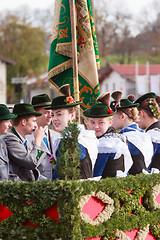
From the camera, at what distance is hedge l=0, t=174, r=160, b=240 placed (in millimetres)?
3365

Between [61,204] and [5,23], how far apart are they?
58.0 meters

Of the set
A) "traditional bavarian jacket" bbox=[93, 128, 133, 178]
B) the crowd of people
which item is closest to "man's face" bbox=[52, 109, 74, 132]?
the crowd of people

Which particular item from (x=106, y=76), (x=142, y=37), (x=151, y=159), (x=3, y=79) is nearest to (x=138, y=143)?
(x=151, y=159)

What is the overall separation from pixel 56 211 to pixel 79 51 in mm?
3282

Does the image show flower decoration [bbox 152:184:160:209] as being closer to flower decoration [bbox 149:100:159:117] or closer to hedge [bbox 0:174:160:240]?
hedge [bbox 0:174:160:240]

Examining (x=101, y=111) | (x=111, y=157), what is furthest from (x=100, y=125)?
(x=111, y=157)

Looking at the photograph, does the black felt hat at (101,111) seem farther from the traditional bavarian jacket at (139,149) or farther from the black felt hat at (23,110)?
the black felt hat at (23,110)

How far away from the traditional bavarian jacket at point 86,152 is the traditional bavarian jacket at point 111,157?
276mm

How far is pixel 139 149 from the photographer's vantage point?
4.92 m

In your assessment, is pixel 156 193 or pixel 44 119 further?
pixel 44 119

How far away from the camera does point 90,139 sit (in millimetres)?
4105

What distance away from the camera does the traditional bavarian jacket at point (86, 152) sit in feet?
13.0

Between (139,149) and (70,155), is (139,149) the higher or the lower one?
the lower one

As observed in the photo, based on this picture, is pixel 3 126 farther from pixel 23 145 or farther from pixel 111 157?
pixel 111 157
